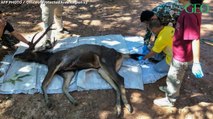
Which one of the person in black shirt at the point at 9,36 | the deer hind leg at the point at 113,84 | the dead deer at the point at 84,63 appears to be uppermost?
the person in black shirt at the point at 9,36

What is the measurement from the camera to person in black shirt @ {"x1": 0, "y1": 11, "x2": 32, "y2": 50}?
5.52 metres

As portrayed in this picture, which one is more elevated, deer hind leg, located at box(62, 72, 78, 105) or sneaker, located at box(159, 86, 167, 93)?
deer hind leg, located at box(62, 72, 78, 105)

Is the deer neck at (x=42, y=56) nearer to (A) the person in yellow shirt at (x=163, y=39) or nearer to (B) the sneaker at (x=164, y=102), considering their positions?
(A) the person in yellow shirt at (x=163, y=39)

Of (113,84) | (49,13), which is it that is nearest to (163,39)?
(113,84)

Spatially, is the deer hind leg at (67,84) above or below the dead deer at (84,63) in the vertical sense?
below

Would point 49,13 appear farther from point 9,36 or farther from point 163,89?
point 163,89

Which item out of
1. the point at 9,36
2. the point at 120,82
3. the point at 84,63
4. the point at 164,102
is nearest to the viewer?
the point at 164,102

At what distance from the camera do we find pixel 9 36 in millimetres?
5832

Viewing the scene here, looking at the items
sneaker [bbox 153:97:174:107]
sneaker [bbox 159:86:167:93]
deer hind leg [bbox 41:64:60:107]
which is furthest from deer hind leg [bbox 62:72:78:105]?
sneaker [bbox 159:86:167:93]

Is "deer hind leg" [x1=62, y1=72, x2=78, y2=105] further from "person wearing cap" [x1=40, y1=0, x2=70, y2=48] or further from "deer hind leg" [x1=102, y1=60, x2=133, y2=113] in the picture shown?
"person wearing cap" [x1=40, y1=0, x2=70, y2=48]

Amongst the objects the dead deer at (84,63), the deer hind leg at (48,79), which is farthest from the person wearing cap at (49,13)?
the deer hind leg at (48,79)

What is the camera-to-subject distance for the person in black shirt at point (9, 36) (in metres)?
5.52

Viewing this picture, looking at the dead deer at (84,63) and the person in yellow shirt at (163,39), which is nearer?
the person in yellow shirt at (163,39)

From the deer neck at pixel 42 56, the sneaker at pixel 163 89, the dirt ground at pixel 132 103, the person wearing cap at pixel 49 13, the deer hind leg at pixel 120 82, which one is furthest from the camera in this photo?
the person wearing cap at pixel 49 13
